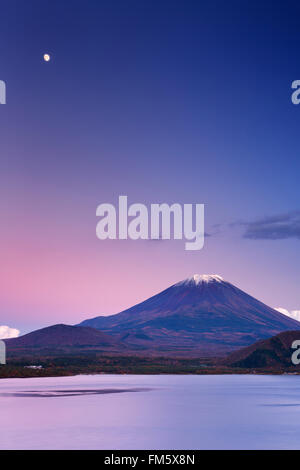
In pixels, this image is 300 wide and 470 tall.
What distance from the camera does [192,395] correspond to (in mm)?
78125

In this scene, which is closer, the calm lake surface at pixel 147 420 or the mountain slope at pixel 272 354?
the calm lake surface at pixel 147 420

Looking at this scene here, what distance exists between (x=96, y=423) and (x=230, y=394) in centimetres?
3314

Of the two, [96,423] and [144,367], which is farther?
[144,367]

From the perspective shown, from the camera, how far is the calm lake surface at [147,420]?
1667 inches

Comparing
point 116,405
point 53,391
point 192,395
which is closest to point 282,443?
point 116,405

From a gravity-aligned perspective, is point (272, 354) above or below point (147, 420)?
above

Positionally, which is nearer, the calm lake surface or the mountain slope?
the calm lake surface

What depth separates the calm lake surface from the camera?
42344 millimetres

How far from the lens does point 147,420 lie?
5300 cm

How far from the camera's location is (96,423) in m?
50.9

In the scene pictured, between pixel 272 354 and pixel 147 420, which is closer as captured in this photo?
pixel 147 420
